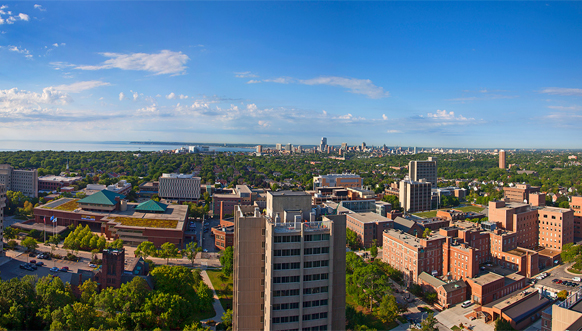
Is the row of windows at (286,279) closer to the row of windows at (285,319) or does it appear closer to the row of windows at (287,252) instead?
the row of windows at (287,252)

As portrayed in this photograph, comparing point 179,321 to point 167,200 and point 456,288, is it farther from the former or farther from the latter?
point 167,200

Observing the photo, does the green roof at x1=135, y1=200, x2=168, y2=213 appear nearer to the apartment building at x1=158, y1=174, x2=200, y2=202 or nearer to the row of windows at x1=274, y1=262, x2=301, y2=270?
the apartment building at x1=158, y1=174, x2=200, y2=202

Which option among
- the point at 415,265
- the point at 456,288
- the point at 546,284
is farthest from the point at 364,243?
the point at 546,284

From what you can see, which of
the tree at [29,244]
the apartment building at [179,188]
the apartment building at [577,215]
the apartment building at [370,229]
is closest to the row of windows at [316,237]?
the apartment building at [370,229]

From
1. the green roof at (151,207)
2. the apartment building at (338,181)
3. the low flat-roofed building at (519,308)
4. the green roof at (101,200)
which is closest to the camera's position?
the low flat-roofed building at (519,308)

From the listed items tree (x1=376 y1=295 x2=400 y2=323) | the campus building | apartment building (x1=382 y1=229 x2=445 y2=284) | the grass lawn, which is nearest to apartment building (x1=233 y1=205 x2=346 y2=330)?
tree (x1=376 y1=295 x2=400 y2=323)
